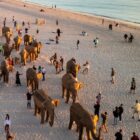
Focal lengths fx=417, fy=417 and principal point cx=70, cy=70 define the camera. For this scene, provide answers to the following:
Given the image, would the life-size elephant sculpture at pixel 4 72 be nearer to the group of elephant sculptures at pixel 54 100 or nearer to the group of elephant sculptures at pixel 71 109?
the group of elephant sculptures at pixel 54 100

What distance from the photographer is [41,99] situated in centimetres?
2019

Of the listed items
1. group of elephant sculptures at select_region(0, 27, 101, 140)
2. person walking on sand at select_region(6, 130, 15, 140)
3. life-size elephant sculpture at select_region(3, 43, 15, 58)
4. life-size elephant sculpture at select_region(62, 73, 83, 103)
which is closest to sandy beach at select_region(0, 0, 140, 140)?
person walking on sand at select_region(6, 130, 15, 140)

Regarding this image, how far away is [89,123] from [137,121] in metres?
4.55

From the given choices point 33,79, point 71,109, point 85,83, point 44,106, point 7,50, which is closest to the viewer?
point 71,109

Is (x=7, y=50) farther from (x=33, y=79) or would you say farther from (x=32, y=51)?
(x=33, y=79)

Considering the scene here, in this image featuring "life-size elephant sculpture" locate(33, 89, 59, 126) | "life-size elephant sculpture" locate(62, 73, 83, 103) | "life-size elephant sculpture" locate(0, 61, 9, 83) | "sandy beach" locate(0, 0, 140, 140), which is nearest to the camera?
"life-size elephant sculpture" locate(33, 89, 59, 126)

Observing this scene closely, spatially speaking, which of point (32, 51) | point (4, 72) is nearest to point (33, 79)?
point (4, 72)

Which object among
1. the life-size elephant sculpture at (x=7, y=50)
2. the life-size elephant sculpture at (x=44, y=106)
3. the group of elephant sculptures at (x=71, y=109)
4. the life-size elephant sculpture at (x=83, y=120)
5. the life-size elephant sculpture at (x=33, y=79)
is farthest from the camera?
the life-size elephant sculpture at (x=7, y=50)

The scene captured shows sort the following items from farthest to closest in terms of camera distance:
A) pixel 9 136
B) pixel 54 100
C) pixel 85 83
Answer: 1. pixel 85 83
2. pixel 54 100
3. pixel 9 136

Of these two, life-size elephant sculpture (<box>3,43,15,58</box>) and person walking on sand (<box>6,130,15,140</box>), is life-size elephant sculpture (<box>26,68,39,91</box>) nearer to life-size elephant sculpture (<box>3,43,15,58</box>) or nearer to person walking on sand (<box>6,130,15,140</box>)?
person walking on sand (<box>6,130,15,140</box>)

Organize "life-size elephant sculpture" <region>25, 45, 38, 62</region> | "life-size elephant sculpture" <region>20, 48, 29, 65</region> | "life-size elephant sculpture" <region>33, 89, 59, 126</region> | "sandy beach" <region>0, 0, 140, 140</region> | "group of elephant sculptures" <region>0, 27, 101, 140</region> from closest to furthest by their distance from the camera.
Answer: "group of elephant sculptures" <region>0, 27, 101, 140</region> → "life-size elephant sculpture" <region>33, 89, 59, 126</region> → "sandy beach" <region>0, 0, 140, 140</region> → "life-size elephant sculpture" <region>20, 48, 29, 65</region> → "life-size elephant sculpture" <region>25, 45, 38, 62</region>

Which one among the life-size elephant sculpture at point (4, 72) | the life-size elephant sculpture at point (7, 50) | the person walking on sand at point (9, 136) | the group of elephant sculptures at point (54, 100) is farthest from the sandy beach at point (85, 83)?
the life-size elephant sculpture at point (7, 50)

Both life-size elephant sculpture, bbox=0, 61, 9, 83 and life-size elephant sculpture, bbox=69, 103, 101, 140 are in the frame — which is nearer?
life-size elephant sculpture, bbox=69, 103, 101, 140

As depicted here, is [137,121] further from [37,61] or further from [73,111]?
[37,61]
